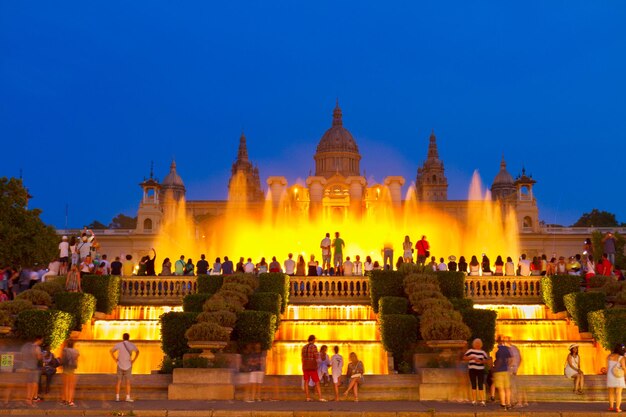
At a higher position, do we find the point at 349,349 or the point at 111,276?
the point at 111,276

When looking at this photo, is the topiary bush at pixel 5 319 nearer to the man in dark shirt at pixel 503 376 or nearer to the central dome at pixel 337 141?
the man in dark shirt at pixel 503 376

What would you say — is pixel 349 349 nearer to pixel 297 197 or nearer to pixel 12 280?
pixel 12 280

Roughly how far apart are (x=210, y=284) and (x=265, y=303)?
3138 mm

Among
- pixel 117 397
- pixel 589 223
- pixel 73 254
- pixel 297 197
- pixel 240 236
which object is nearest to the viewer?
pixel 117 397

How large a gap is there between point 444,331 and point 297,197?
4323 cm

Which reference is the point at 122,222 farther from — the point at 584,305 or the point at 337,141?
the point at 584,305

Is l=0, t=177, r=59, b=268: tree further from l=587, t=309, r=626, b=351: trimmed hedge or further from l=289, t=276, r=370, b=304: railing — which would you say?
l=587, t=309, r=626, b=351: trimmed hedge

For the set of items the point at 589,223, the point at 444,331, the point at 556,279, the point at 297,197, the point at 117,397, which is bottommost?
the point at 117,397

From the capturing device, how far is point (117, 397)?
18781 millimetres

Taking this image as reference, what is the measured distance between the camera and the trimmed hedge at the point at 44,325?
930 inches

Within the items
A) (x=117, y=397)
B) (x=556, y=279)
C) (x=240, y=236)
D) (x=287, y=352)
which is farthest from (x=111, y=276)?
(x=240, y=236)

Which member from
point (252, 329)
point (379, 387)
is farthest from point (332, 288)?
point (379, 387)

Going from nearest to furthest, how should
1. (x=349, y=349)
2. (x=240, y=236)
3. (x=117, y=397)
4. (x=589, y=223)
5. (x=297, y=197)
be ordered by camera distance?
(x=117, y=397)
(x=349, y=349)
(x=240, y=236)
(x=297, y=197)
(x=589, y=223)

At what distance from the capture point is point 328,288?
30766 millimetres
